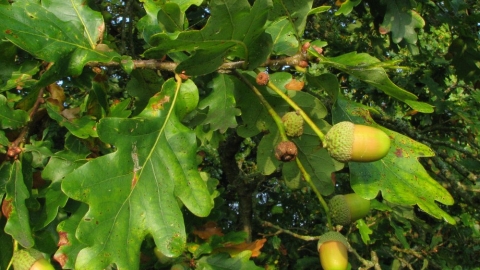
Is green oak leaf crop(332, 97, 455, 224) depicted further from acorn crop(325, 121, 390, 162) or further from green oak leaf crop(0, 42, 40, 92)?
green oak leaf crop(0, 42, 40, 92)

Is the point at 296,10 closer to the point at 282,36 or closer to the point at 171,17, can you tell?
the point at 282,36

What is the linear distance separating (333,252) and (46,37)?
943 millimetres

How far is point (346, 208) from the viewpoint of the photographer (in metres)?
1.69

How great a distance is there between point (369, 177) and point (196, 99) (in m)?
0.54

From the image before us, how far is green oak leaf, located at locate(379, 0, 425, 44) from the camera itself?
9.44ft

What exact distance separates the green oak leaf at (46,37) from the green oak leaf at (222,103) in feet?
1.10

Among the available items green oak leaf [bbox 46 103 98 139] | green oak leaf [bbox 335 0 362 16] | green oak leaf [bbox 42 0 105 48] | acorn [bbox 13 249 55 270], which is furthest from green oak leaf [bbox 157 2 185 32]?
green oak leaf [bbox 335 0 362 16]

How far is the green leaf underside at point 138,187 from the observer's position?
1341 millimetres

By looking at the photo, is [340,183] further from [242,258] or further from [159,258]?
[159,258]

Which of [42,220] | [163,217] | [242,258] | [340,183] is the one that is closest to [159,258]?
[242,258]

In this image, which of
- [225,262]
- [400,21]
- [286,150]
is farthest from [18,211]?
[400,21]

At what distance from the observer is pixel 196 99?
1507 mm

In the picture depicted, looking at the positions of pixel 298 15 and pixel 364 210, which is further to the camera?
pixel 364 210

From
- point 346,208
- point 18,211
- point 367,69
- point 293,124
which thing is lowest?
point 346,208
